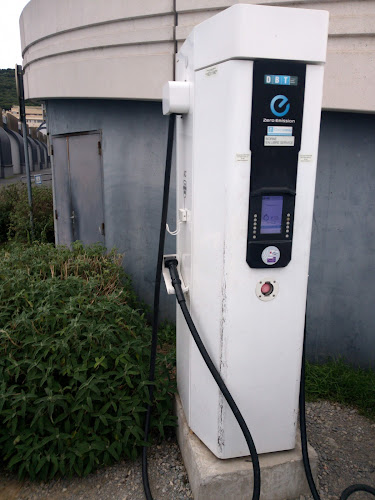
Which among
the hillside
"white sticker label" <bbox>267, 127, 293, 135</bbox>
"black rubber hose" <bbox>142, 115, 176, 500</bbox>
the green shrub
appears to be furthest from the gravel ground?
the hillside

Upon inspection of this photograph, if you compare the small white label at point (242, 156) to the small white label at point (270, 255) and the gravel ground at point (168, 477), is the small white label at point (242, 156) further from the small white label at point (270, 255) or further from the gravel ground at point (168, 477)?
the gravel ground at point (168, 477)

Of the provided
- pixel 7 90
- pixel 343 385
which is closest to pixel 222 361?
pixel 343 385

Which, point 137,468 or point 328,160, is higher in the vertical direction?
point 328,160

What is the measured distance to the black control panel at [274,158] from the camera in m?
1.96

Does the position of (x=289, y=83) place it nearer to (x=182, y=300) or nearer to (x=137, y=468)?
(x=182, y=300)

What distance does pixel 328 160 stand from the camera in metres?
3.64

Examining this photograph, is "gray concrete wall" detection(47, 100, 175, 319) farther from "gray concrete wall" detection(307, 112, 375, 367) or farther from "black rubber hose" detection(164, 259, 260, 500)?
"black rubber hose" detection(164, 259, 260, 500)

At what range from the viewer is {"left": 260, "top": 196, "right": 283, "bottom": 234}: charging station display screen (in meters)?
2.09

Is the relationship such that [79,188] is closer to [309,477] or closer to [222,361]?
[222,361]

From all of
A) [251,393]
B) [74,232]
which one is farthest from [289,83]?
[74,232]

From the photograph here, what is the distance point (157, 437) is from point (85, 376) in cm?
75

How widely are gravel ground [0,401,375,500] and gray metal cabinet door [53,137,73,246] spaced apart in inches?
151

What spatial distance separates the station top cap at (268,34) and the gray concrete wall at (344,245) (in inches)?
67.5

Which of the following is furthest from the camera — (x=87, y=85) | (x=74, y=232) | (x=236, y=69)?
(x=74, y=232)
